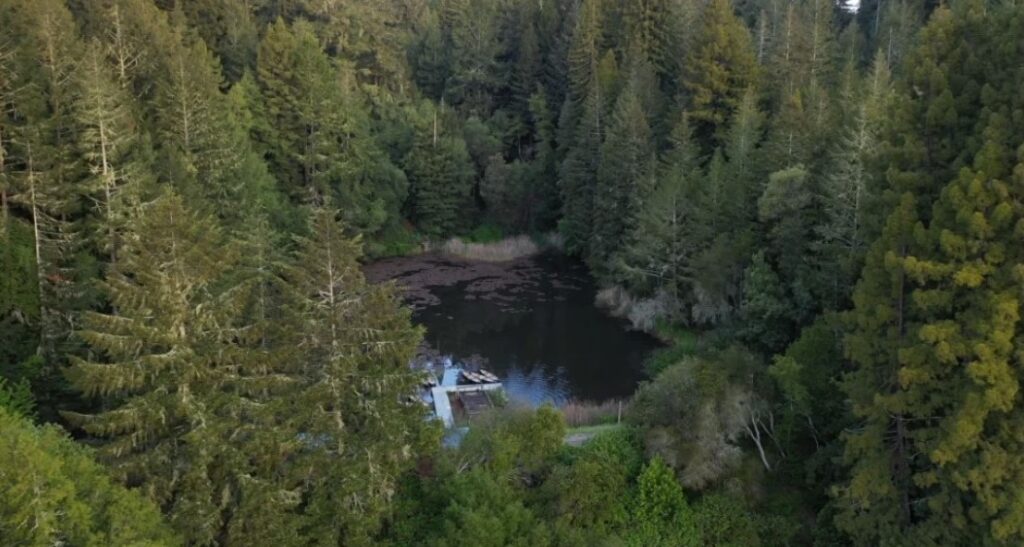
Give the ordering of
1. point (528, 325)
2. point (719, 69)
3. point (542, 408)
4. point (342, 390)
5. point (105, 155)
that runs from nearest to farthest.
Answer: point (342, 390) → point (542, 408) → point (105, 155) → point (528, 325) → point (719, 69)

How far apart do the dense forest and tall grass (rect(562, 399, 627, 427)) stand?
2.84 meters

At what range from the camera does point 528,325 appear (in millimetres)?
42688

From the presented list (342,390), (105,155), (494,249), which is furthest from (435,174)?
(342,390)

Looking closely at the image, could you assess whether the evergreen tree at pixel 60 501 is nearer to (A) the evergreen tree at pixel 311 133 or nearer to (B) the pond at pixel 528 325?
(B) the pond at pixel 528 325

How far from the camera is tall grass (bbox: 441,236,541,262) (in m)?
54.6

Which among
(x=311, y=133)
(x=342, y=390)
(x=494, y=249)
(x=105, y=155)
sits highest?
(x=311, y=133)

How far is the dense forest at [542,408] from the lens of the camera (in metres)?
16.6

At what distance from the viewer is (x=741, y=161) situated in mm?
37062

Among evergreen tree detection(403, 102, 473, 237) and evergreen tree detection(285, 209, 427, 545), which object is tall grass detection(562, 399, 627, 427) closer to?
evergreen tree detection(285, 209, 427, 545)

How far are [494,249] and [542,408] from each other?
112ft

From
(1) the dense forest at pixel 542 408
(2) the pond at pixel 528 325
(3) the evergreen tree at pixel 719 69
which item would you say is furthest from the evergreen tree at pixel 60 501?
(3) the evergreen tree at pixel 719 69

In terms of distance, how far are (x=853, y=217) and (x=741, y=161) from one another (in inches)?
407

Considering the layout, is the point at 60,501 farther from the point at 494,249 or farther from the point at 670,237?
the point at 494,249

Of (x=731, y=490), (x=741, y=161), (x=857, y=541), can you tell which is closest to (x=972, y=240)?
(x=857, y=541)
